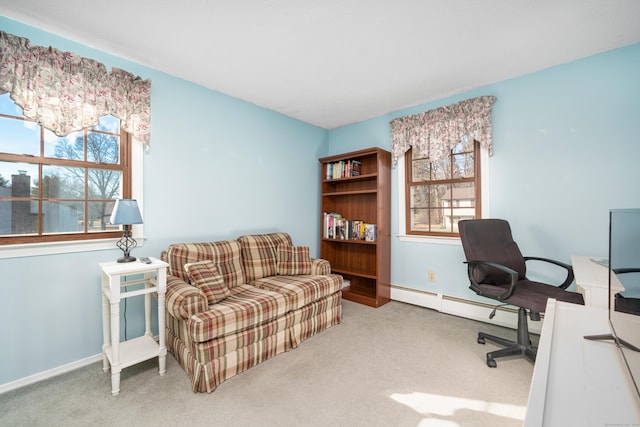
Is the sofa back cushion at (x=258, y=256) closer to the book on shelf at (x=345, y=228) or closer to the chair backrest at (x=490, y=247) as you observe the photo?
the book on shelf at (x=345, y=228)

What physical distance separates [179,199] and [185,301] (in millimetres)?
1182

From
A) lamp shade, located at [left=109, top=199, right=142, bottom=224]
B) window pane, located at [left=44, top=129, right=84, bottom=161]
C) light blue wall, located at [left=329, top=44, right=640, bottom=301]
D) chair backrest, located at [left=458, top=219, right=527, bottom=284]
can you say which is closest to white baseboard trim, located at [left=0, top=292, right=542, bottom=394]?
light blue wall, located at [left=329, top=44, right=640, bottom=301]

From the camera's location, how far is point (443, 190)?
3213 millimetres

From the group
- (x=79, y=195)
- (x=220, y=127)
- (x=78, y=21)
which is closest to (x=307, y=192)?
(x=220, y=127)

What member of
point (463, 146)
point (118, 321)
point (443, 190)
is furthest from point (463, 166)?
point (118, 321)

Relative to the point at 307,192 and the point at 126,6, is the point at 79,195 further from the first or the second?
the point at 307,192

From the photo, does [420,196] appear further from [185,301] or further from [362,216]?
[185,301]

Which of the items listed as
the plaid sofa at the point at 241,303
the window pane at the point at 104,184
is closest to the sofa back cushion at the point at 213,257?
the plaid sofa at the point at 241,303

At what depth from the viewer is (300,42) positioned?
212 centimetres

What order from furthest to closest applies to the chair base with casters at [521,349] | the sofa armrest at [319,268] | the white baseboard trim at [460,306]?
the sofa armrest at [319,268] → the white baseboard trim at [460,306] → the chair base with casters at [521,349]

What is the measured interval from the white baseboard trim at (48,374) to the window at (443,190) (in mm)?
3414

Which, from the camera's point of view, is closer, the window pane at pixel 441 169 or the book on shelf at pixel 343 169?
the window pane at pixel 441 169

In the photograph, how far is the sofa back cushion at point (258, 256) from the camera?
9.37 feet

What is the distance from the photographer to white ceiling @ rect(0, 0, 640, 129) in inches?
69.3
